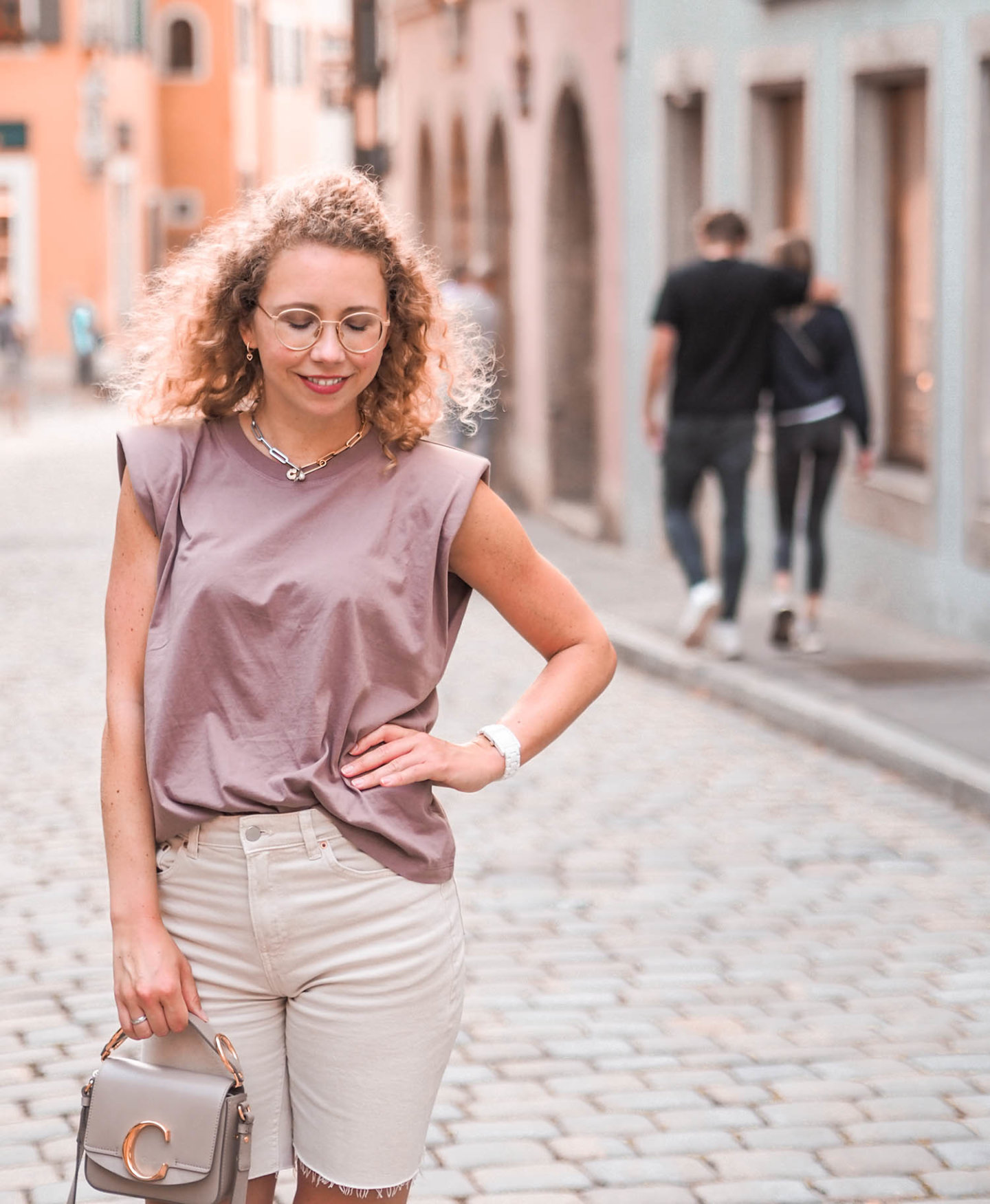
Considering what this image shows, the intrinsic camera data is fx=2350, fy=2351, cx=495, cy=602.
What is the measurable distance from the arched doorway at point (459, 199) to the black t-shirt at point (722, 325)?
1205 cm

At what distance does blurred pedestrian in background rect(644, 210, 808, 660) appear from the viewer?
10.7m

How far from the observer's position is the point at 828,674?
33.3ft

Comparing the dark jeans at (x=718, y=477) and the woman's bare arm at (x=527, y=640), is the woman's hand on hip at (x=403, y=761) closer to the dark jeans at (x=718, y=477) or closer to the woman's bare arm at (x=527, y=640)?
the woman's bare arm at (x=527, y=640)

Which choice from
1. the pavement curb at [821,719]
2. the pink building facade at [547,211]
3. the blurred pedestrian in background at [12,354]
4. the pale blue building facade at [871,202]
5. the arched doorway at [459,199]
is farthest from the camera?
the blurred pedestrian in background at [12,354]

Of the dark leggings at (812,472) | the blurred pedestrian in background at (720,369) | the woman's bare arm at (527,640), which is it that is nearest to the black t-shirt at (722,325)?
the blurred pedestrian in background at (720,369)

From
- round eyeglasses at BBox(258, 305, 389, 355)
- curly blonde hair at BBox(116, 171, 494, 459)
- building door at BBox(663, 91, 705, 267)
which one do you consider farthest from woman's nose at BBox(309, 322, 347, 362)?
building door at BBox(663, 91, 705, 267)

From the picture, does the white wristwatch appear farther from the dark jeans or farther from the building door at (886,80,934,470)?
the building door at (886,80,934,470)

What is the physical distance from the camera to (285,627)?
8.98 ft

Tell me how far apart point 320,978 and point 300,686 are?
353 mm

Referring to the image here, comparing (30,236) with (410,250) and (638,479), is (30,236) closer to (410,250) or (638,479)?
(638,479)

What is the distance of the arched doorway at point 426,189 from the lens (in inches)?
978

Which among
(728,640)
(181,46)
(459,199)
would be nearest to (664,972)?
(728,640)

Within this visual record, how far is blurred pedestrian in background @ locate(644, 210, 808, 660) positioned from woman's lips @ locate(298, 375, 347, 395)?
788 cm

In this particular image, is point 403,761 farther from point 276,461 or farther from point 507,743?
point 276,461
